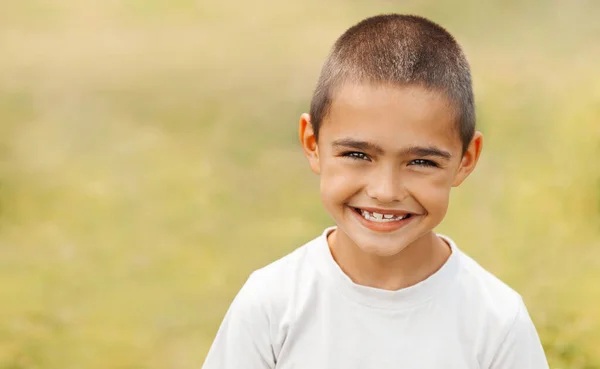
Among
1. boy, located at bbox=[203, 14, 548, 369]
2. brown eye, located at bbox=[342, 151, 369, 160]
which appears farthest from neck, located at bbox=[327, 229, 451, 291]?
brown eye, located at bbox=[342, 151, 369, 160]

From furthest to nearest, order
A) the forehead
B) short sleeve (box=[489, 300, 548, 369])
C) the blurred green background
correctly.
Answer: the blurred green background
short sleeve (box=[489, 300, 548, 369])
the forehead

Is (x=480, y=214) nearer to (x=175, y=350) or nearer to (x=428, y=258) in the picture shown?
(x=175, y=350)

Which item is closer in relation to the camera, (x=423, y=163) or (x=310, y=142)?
(x=423, y=163)

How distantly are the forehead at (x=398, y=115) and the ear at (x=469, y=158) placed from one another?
112mm

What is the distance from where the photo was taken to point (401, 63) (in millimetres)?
1672

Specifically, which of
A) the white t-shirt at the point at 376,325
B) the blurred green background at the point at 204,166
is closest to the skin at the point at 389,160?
the white t-shirt at the point at 376,325

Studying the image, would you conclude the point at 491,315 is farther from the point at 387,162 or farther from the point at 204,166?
the point at 204,166

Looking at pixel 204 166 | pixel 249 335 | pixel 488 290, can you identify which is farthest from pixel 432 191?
pixel 204 166

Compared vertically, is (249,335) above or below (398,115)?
below

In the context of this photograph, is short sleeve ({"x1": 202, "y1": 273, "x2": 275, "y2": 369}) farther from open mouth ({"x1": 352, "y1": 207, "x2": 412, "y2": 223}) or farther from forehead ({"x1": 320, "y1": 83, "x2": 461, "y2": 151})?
forehead ({"x1": 320, "y1": 83, "x2": 461, "y2": 151})

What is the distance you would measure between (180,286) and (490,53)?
181 cm

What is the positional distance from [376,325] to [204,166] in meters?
1.92

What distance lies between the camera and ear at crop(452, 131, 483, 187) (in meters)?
1.78

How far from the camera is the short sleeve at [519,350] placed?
1.75 metres
